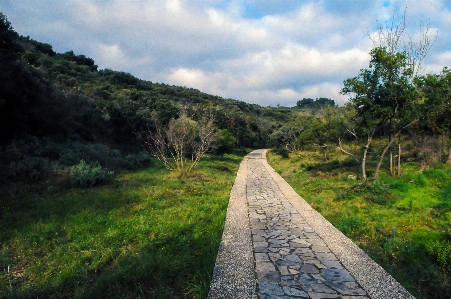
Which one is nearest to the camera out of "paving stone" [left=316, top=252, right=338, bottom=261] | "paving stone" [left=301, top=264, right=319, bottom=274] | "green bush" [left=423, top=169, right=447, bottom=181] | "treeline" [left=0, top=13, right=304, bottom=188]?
"paving stone" [left=301, top=264, right=319, bottom=274]

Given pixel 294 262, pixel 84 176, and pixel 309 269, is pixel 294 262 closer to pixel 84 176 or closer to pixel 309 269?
pixel 309 269

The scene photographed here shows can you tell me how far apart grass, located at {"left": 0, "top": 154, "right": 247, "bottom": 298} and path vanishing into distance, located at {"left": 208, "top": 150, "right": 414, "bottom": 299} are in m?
0.36

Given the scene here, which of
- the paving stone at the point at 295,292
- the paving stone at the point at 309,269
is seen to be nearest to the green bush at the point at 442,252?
the paving stone at the point at 309,269

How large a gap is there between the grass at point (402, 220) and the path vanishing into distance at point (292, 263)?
427mm

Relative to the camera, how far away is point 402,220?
6.89 meters

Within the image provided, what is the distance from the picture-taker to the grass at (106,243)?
4.02 meters

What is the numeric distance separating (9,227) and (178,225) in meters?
3.74

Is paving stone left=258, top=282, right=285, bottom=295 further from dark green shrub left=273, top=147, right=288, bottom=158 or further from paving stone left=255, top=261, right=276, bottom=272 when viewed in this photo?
dark green shrub left=273, top=147, right=288, bottom=158

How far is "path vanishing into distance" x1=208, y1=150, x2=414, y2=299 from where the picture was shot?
155 inches

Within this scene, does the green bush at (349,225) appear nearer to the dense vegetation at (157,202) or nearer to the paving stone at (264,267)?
the dense vegetation at (157,202)

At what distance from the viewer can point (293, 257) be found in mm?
5102

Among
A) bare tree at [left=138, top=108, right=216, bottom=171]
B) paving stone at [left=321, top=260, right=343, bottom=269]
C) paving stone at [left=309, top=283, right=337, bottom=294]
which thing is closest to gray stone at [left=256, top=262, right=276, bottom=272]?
paving stone at [left=309, top=283, right=337, bottom=294]

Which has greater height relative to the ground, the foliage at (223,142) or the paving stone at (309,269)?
the foliage at (223,142)

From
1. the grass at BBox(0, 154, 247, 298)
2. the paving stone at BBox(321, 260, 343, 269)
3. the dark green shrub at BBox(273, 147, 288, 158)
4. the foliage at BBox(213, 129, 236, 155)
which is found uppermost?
the foliage at BBox(213, 129, 236, 155)
